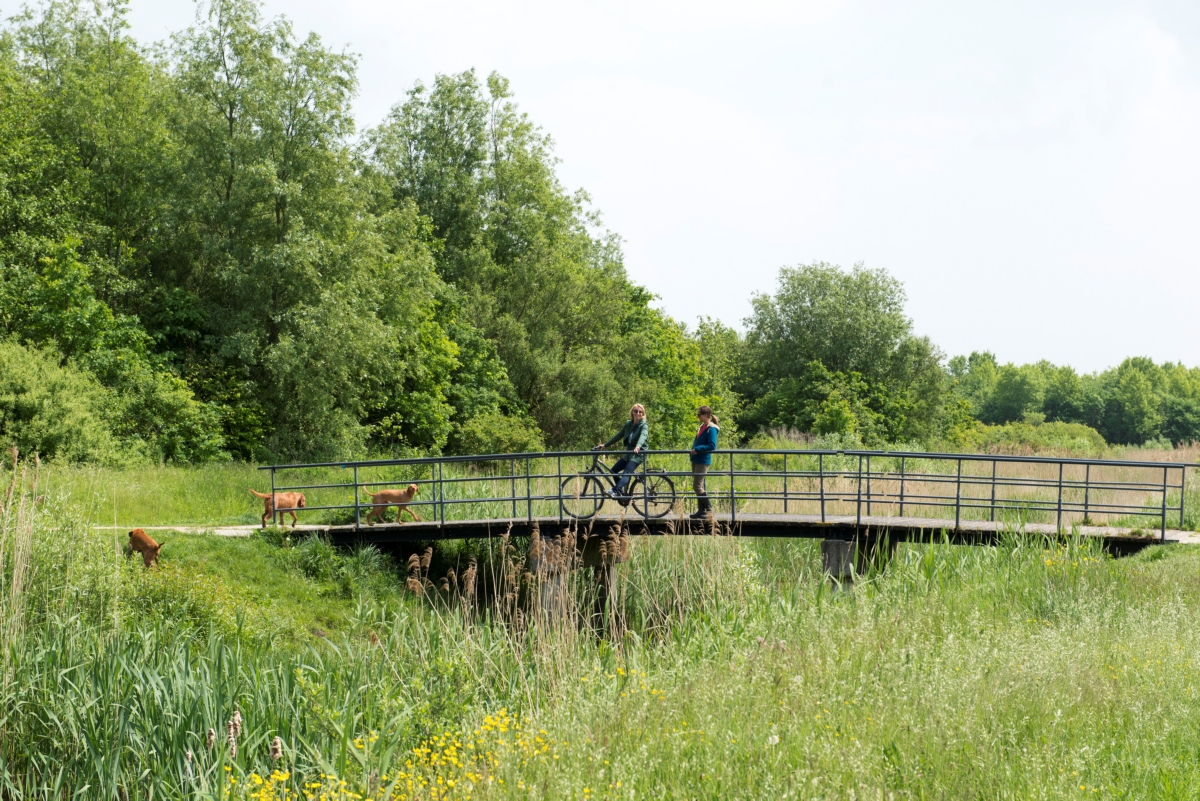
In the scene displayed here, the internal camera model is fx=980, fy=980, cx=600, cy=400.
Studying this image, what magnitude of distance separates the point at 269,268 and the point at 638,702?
21319 mm

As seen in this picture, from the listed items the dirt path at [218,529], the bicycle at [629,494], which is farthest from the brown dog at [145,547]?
the bicycle at [629,494]

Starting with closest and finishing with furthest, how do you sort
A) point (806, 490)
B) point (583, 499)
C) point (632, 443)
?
point (632, 443), point (583, 499), point (806, 490)

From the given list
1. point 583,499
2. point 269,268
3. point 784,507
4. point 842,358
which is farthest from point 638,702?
point 842,358

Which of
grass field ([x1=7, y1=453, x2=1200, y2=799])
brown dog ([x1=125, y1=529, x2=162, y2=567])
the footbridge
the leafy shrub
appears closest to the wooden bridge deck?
the footbridge

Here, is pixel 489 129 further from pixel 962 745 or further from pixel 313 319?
pixel 962 745

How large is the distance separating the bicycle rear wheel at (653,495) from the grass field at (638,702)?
3476 millimetres

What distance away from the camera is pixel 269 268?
986 inches

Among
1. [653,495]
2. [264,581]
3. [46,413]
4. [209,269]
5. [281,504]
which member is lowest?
[264,581]

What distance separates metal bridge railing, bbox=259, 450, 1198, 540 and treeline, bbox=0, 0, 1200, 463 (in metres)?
3.95

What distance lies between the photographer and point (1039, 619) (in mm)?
9102

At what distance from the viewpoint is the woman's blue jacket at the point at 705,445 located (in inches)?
534

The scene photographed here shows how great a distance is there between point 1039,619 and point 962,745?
14.3 ft

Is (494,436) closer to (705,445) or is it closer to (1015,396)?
(705,445)

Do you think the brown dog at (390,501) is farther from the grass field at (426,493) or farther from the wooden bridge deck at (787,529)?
the wooden bridge deck at (787,529)
